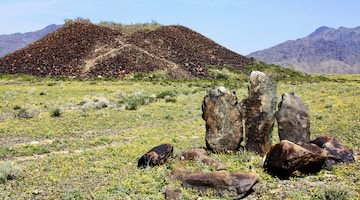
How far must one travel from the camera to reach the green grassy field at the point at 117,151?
10891mm

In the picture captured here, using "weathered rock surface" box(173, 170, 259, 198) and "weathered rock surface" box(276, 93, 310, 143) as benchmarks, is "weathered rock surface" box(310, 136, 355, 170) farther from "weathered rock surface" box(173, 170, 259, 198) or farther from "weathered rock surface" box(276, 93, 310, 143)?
"weathered rock surface" box(173, 170, 259, 198)

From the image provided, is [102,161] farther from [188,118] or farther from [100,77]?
[100,77]

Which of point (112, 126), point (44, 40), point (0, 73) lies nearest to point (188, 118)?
point (112, 126)

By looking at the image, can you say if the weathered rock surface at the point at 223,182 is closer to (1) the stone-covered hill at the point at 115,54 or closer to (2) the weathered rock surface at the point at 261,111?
(2) the weathered rock surface at the point at 261,111

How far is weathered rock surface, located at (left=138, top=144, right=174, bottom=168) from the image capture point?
43.1 ft

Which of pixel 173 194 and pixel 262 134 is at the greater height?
pixel 262 134

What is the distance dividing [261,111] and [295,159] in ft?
10.7

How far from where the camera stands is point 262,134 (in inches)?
562

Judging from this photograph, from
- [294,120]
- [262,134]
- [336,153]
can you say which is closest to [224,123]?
[262,134]

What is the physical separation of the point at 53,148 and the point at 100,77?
1871 inches

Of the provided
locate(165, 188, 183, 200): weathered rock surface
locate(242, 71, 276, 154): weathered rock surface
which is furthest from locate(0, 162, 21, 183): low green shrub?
locate(242, 71, 276, 154): weathered rock surface

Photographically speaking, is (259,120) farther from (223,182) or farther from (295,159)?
(223,182)

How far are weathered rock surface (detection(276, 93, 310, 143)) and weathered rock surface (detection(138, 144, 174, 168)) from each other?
4.35m

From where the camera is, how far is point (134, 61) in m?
70.1
